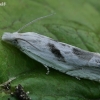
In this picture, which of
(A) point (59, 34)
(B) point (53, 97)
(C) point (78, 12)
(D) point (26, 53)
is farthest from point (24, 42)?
(C) point (78, 12)

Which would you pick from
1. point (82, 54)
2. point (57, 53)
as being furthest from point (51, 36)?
point (82, 54)

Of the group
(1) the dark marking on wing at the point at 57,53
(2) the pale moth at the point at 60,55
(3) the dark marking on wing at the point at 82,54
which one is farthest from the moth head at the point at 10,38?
(3) the dark marking on wing at the point at 82,54

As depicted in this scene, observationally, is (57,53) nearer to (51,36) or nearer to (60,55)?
(60,55)

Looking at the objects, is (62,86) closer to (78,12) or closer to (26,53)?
(26,53)

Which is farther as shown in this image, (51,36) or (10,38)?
(51,36)

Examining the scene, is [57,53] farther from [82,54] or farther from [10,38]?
[10,38]

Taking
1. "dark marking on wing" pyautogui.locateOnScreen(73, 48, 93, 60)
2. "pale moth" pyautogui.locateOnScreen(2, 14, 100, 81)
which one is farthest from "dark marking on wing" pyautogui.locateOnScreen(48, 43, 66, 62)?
"dark marking on wing" pyautogui.locateOnScreen(73, 48, 93, 60)

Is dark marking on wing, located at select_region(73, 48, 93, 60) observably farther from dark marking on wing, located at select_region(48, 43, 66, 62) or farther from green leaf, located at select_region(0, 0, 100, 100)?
green leaf, located at select_region(0, 0, 100, 100)
